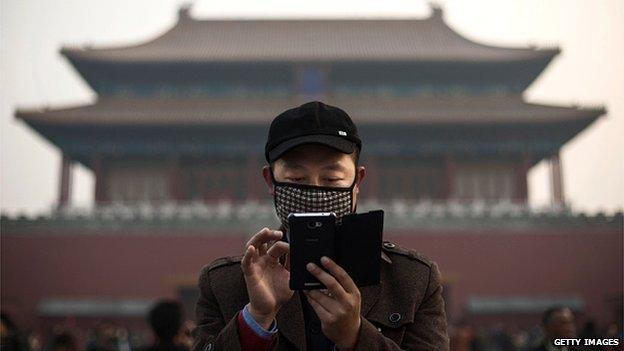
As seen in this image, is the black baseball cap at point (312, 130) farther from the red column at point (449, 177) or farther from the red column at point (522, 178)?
the red column at point (522, 178)

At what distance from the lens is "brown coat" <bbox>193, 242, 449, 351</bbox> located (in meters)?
1.58

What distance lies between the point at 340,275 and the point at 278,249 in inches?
6.7

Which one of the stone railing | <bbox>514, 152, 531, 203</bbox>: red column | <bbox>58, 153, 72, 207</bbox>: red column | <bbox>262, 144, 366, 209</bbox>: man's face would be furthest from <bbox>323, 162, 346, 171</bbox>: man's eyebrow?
<bbox>58, 153, 72, 207</bbox>: red column

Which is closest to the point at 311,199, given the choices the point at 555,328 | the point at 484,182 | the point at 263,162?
the point at 555,328

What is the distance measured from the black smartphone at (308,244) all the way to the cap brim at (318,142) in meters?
0.24

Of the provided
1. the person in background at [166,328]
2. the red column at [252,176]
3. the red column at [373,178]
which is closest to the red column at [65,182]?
the red column at [252,176]

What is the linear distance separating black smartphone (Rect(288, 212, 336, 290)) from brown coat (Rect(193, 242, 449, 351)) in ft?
0.78

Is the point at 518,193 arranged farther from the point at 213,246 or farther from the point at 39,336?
the point at 39,336

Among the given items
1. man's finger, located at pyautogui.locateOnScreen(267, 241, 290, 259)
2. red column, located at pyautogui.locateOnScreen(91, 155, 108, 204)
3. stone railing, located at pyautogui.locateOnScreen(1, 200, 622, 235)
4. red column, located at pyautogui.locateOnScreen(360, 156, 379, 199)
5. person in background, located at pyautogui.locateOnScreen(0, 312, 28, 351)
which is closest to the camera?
man's finger, located at pyautogui.locateOnScreen(267, 241, 290, 259)

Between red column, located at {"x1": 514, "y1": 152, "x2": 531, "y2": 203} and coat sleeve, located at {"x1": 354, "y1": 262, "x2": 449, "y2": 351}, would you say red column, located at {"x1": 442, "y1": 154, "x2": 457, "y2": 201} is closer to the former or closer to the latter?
red column, located at {"x1": 514, "y1": 152, "x2": 531, "y2": 203}

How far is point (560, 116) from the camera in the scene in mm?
16469

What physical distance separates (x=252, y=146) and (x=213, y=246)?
114 inches

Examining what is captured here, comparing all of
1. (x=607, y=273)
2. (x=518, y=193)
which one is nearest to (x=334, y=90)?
(x=518, y=193)

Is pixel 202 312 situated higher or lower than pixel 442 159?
lower
